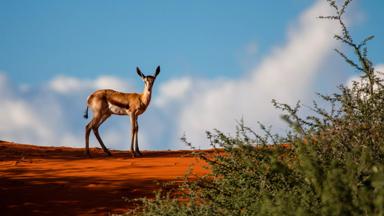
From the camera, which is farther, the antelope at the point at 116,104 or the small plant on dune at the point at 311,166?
the antelope at the point at 116,104

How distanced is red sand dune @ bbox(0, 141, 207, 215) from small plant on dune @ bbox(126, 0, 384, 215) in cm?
217

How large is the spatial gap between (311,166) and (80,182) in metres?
9.27

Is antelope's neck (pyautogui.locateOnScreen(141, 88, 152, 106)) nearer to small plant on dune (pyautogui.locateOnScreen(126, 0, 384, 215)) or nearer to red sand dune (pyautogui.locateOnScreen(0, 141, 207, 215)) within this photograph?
red sand dune (pyautogui.locateOnScreen(0, 141, 207, 215))

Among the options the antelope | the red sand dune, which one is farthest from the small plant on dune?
the antelope

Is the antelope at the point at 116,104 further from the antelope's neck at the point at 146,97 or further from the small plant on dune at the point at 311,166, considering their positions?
the small plant on dune at the point at 311,166

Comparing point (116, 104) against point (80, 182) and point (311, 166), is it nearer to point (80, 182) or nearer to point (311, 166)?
point (80, 182)

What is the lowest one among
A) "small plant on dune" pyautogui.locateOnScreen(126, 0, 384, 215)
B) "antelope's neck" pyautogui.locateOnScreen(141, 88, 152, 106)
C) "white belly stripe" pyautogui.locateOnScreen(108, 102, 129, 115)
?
"small plant on dune" pyautogui.locateOnScreen(126, 0, 384, 215)

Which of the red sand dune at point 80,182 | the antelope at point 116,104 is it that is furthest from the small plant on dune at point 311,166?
the antelope at point 116,104

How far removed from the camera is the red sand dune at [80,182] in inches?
431

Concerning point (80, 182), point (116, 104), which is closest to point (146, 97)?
point (116, 104)

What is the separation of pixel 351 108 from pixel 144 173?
7.97 m

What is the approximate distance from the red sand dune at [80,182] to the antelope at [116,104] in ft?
6.94

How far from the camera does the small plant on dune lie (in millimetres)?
4135

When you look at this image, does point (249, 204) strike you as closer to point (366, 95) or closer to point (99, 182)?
point (366, 95)
